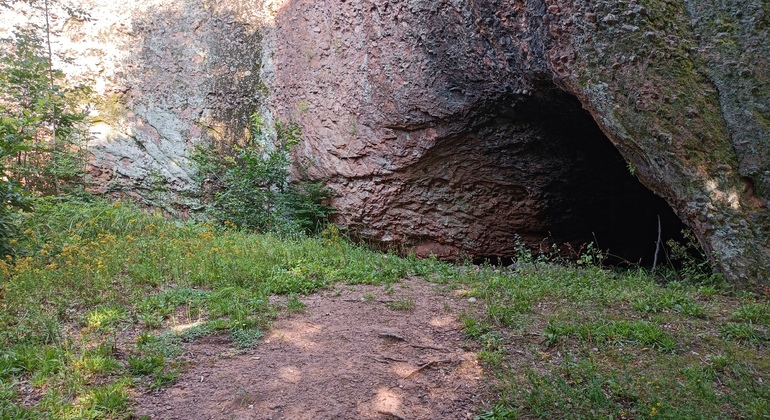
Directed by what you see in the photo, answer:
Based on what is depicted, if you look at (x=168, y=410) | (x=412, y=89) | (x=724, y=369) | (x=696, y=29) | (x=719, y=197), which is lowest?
(x=168, y=410)

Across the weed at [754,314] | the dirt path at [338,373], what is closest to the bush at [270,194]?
the dirt path at [338,373]

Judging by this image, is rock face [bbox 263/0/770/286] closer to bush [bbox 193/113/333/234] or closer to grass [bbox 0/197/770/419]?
bush [bbox 193/113/333/234]

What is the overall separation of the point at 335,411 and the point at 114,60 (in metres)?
9.51

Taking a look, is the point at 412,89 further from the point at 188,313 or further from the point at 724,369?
the point at 724,369

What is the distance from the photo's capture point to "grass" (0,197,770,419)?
3320 mm

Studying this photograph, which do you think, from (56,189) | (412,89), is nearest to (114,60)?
(56,189)

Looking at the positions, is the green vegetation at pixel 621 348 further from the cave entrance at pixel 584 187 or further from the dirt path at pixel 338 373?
the cave entrance at pixel 584 187

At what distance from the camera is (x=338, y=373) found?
12.6 feet

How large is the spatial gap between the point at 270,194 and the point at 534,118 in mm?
4467

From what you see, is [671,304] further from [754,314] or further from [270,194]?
[270,194]

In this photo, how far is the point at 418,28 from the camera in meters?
7.41

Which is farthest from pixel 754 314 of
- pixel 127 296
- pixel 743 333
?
pixel 127 296

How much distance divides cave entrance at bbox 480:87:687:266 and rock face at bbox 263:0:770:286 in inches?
1.0

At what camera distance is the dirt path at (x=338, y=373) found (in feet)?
11.2
